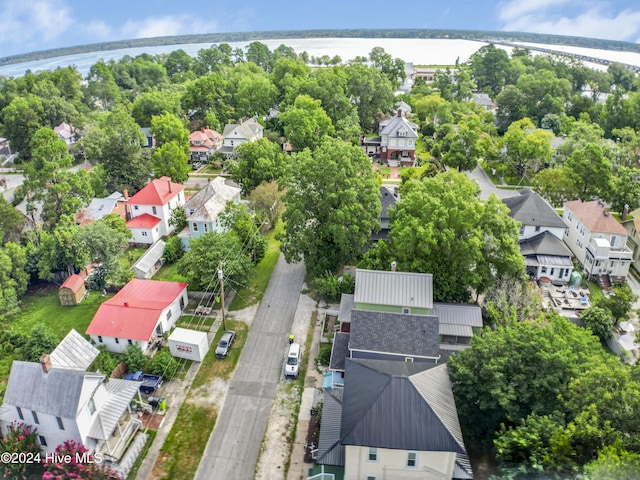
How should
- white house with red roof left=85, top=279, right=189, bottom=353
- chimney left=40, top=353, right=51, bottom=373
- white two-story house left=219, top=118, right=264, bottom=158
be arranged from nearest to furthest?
1. chimney left=40, top=353, right=51, bottom=373
2. white house with red roof left=85, top=279, right=189, bottom=353
3. white two-story house left=219, top=118, right=264, bottom=158

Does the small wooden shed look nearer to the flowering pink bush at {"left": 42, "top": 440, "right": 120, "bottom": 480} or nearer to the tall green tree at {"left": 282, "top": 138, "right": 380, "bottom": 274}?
the tall green tree at {"left": 282, "top": 138, "right": 380, "bottom": 274}

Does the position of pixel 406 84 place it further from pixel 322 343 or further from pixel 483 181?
pixel 322 343

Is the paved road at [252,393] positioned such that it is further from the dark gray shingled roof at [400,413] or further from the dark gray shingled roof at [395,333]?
the dark gray shingled roof at [400,413]

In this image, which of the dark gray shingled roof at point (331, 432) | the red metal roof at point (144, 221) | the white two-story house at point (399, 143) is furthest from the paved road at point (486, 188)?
the dark gray shingled roof at point (331, 432)

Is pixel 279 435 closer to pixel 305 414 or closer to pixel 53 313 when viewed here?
pixel 305 414

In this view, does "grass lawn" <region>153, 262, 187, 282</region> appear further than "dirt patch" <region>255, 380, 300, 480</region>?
Yes

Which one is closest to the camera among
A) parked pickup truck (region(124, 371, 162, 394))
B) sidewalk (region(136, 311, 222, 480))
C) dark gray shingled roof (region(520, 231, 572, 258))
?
sidewalk (region(136, 311, 222, 480))

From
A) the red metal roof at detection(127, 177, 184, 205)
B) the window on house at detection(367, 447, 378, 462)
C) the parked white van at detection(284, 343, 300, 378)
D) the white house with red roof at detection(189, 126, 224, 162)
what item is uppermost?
the white house with red roof at detection(189, 126, 224, 162)

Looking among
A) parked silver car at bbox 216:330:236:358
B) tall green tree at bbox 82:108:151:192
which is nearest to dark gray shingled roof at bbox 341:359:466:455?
parked silver car at bbox 216:330:236:358
